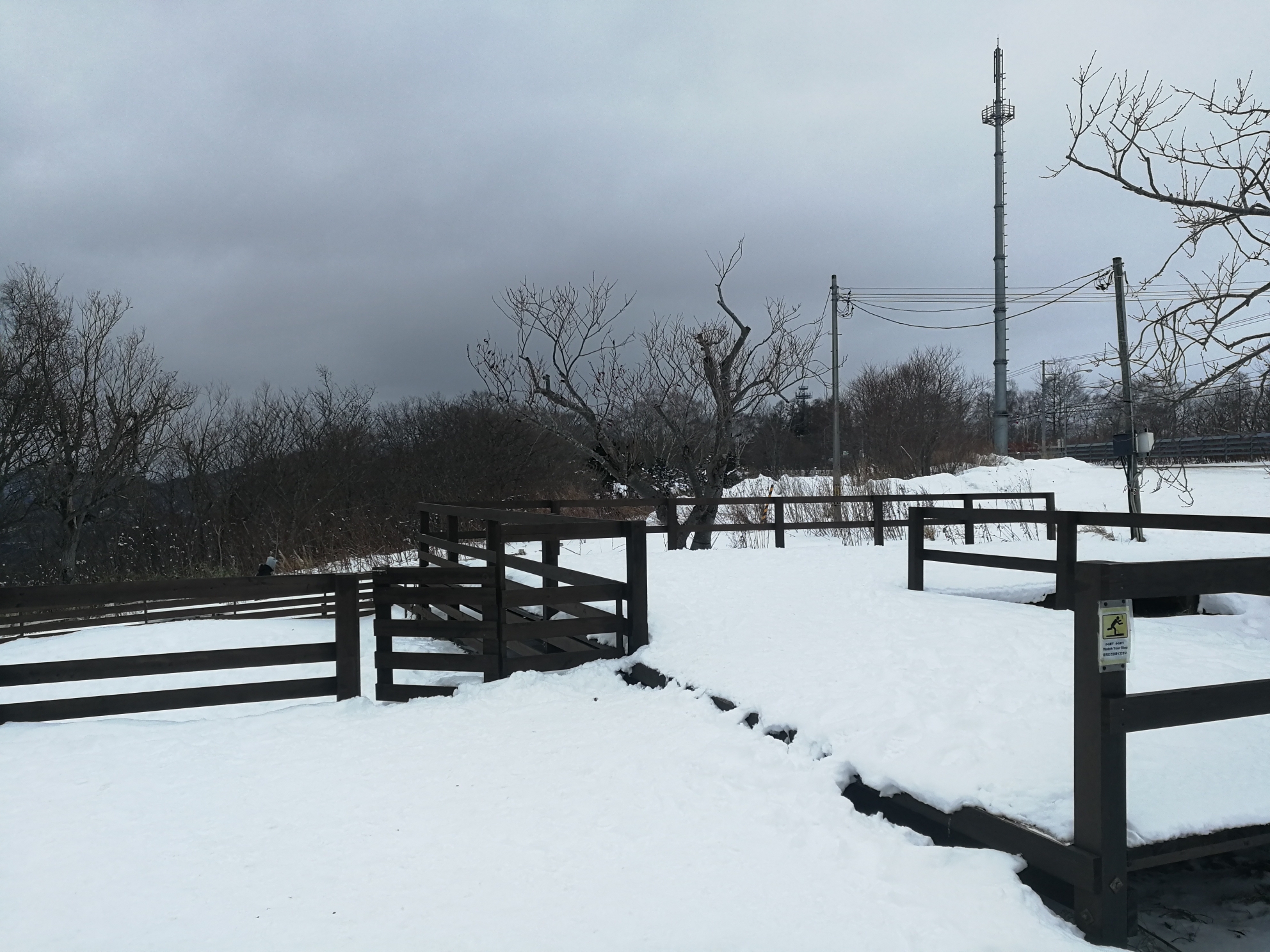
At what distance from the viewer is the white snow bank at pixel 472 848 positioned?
335 cm

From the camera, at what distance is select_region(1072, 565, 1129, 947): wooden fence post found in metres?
3.34

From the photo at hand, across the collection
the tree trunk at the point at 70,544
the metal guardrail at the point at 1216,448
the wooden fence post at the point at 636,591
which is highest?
the metal guardrail at the point at 1216,448

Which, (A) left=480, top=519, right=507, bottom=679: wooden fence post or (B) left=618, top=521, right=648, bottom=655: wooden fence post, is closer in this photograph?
(A) left=480, top=519, right=507, bottom=679: wooden fence post

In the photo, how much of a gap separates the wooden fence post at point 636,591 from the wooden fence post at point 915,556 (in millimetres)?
3461

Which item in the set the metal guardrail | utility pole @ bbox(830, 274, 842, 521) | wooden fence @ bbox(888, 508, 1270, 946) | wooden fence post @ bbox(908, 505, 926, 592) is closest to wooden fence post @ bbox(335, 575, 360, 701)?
wooden fence @ bbox(888, 508, 1270, 946)

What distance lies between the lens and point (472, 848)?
13.4 feet

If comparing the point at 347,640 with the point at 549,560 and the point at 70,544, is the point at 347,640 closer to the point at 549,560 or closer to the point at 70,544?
the point at 549,560

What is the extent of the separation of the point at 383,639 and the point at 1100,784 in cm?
546

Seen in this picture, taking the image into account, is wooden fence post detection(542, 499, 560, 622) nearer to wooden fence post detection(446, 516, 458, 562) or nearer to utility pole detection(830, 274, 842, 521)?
wooden fence post detection(446, 516, 458, 562)

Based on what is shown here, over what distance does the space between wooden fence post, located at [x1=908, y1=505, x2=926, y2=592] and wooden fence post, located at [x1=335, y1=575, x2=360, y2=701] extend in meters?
5.75

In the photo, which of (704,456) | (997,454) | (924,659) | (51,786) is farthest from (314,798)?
(997,454)

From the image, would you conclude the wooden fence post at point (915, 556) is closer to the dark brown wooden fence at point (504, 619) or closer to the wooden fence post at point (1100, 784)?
the dark brown wooden fence at point (504, 619)

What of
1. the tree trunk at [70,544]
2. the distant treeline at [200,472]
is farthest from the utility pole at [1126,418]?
the tree trunk at [70,544]

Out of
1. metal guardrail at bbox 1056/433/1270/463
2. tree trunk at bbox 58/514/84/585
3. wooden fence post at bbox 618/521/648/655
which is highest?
metal guardrail at bbox 1056/433/1270/463
